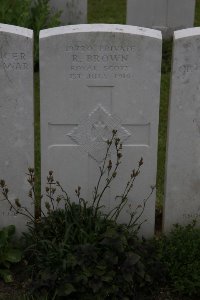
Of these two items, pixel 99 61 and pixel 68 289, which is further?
pixel 99 61

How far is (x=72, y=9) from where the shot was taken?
864 centimetres

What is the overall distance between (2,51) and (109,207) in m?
1.27

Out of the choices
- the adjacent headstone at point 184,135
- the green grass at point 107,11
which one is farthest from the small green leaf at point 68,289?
the green grass at point 107,11

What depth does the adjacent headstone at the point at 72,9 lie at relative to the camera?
8.59 m

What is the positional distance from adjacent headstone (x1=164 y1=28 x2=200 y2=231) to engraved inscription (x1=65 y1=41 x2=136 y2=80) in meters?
0.31

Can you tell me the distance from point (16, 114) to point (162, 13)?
4.99 m

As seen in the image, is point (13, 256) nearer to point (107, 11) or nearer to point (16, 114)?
point (16, 114)

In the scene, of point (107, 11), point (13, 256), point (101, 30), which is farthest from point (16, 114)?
point (107, 11)

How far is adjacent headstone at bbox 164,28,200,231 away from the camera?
422cm

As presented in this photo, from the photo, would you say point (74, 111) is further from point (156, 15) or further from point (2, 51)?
point (156, 15)

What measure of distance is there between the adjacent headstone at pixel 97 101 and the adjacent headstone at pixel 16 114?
0.31ft

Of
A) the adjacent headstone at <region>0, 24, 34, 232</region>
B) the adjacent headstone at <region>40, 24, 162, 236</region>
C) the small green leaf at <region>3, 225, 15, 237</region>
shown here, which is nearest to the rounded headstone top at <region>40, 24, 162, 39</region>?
the adjacent headstone at <region>40, 24, 162, 236</region>

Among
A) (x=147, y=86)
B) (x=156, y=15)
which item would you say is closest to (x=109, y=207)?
(x=147, y=86)

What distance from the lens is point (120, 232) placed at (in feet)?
13.9
